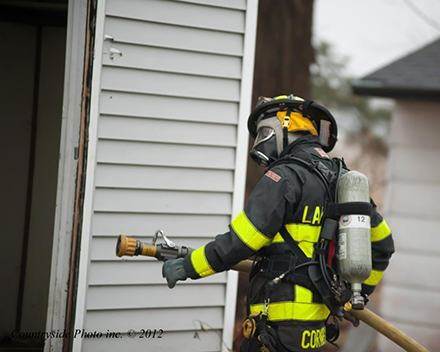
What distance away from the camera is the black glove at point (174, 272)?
9.85ft

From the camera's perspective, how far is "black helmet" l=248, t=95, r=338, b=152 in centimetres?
321

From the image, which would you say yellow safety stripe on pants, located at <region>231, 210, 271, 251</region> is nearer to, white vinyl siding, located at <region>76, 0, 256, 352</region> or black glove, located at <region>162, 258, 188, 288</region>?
Result: black glove, located at <region>162, 258, 188, 288</region>

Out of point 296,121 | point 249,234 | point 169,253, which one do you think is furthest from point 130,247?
point 296,121

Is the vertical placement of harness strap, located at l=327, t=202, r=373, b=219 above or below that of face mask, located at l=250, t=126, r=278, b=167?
below

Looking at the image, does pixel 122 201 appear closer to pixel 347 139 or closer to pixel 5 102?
pixel 5 102

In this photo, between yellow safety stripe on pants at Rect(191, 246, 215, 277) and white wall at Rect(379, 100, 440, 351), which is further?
white wall at Rect(379, 100, 440, 351)

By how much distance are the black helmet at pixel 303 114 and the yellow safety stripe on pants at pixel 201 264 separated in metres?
0.89

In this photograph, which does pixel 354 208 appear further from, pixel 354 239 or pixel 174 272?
pixel 174 272

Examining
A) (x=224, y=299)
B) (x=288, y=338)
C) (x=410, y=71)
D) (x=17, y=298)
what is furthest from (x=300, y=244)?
(x=410, y=71)

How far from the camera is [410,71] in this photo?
7195 mm

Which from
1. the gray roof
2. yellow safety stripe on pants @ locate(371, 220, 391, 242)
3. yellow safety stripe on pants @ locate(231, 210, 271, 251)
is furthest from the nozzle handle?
the gray roof

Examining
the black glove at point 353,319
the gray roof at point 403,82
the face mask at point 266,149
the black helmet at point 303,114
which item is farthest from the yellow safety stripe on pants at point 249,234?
the gray roof at point 403,82

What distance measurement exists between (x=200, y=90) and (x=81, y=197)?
1.15 m

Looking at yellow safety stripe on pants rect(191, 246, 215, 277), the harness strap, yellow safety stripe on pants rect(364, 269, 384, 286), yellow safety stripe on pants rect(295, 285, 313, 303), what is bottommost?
yellow safety stripe on pants rect(295, 285, 313, 303)
